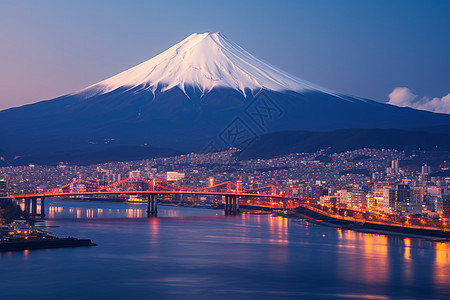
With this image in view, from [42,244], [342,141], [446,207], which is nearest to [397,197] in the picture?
[446,207]

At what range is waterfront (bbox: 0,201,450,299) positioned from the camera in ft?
90.3

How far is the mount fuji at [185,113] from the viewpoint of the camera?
155 m

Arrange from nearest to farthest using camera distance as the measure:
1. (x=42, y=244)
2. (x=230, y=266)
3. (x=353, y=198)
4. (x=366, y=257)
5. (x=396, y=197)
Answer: (x=230, y=266) < (x=366, y=257) < (x=42, y=244) < (x=396, y=197) < (x=353, y=198)

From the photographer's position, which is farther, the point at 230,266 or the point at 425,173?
the point at 425,173

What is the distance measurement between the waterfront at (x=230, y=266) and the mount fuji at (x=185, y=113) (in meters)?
105

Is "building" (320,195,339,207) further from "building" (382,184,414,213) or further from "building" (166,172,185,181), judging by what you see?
"building" (166,172,185,181)

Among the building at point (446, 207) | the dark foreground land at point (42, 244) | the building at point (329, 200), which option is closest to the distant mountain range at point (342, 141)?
the building at point (329, 200)

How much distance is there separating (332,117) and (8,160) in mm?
58559

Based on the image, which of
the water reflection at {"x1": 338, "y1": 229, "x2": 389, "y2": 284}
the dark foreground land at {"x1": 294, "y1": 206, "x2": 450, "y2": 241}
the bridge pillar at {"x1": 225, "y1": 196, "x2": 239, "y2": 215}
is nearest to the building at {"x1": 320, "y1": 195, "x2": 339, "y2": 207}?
the bridge pillar at {"x1": 225, "y1": 196, "x2": 239, "y2": 215}

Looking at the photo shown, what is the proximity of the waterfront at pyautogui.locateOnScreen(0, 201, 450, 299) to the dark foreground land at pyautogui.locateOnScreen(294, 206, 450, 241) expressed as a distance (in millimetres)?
1508

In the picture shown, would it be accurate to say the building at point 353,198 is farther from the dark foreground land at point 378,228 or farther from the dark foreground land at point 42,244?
the dark foreground land at point 42,244

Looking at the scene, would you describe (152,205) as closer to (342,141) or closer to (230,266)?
(230,266)

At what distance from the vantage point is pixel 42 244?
36.4 metres

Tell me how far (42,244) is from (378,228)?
19431 mm
